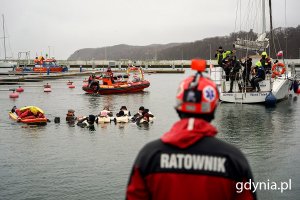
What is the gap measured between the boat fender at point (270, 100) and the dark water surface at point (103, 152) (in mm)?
1197

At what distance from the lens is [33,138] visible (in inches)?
792

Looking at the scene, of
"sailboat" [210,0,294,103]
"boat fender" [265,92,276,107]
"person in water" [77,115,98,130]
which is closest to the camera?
"person in water" [77,115,98,130]

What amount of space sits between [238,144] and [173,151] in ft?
51.1

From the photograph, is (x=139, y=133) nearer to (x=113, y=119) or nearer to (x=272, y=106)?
(x=113, y=119)

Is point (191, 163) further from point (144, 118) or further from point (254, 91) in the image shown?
point (254, 91)

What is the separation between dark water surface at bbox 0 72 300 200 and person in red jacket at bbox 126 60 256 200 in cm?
842

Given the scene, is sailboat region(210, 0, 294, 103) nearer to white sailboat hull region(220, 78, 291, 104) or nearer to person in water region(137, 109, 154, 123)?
white sailboat hull region(220, 78, 291, 104)

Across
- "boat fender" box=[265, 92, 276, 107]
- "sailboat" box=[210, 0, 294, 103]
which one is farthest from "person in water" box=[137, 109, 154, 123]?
"boat fender" box=[265, 92, 276, 107]

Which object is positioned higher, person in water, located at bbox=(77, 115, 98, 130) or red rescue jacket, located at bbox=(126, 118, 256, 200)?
red rescue jacket, located at bbox=(126, 118, 256, 200)

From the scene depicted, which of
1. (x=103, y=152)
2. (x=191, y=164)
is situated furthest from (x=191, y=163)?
(x=103, y=152)

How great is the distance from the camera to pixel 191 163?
294cm

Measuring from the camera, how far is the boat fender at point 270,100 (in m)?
31.0

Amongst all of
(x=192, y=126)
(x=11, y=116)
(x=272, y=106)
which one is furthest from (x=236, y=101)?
(x=192, y=126)

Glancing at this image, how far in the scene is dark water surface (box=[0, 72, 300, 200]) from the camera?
39.2ft
